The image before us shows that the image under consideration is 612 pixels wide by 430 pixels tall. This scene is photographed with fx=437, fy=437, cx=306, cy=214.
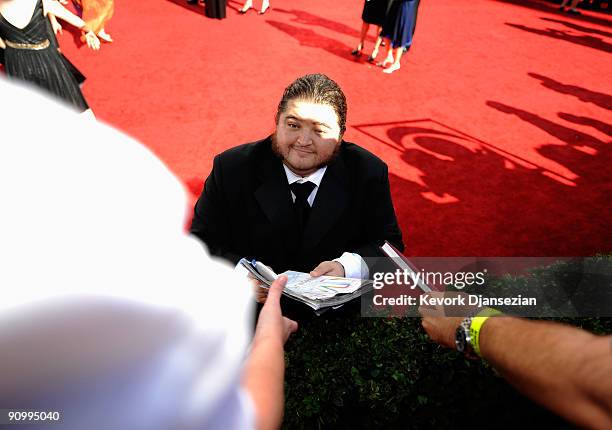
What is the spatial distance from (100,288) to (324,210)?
5.86 feet

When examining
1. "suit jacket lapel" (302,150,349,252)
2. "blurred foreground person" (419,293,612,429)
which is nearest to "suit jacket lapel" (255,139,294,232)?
"suit jacket lapel" (302,150,349,252)

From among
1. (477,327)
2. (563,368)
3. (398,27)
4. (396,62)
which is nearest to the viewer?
(563,368)

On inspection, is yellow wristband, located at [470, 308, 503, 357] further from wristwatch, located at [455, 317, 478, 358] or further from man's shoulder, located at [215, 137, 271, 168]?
man's shoulder, located at [215, 137, 271, 168]

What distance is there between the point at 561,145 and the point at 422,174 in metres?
2.15

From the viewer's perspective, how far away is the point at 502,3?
1158cm

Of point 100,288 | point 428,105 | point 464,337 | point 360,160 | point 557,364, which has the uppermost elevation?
point 100,288

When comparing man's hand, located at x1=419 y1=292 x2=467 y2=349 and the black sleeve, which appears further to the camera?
the black sleeve

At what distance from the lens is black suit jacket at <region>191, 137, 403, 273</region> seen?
2.19 meters

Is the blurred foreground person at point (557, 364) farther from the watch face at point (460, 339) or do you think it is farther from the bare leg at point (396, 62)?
the bare leg at point (396, 62)

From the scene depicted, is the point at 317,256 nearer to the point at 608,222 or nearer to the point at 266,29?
the point at 608,222

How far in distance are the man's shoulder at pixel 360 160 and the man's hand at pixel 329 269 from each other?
517 mm

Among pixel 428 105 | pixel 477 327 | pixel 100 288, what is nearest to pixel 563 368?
pixel 477 327

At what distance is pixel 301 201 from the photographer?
223 cm

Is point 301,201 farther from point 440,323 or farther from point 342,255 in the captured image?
point 440,323
